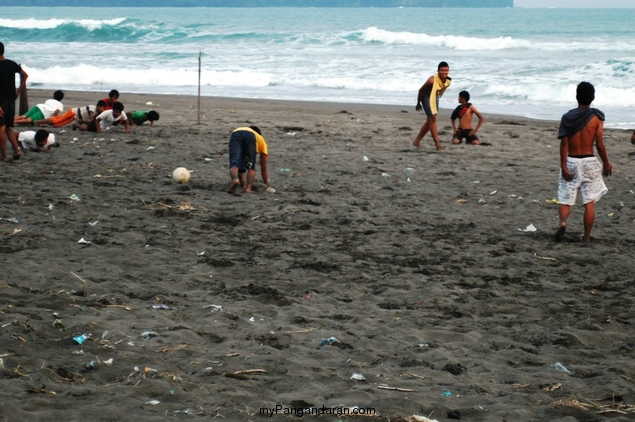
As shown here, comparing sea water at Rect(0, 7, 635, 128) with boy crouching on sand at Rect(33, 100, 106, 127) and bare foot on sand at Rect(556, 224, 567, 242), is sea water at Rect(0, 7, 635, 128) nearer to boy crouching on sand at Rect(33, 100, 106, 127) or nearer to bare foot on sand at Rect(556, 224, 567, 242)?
boy crouching on sand at Rect(33, 100, 106, 127)

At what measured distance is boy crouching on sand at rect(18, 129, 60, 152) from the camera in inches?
407

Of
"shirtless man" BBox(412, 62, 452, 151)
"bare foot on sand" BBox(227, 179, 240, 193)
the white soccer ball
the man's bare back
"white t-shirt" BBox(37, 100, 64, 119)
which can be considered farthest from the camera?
"white t-shirt" BBox(37, 100, 64, 119)

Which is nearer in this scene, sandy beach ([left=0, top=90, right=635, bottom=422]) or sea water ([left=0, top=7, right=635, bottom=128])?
sandy beach ([left=0, top=90, right=635, bottom=422])

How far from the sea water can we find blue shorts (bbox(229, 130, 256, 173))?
200 inches

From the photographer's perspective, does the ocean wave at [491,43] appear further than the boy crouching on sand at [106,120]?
Yes

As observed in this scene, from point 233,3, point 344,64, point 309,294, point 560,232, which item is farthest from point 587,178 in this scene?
point 233,3

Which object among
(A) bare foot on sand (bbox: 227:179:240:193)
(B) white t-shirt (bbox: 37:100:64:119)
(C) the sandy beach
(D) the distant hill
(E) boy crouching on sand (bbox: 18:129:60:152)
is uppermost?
(D) the distant hill

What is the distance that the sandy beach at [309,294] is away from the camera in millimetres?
3922

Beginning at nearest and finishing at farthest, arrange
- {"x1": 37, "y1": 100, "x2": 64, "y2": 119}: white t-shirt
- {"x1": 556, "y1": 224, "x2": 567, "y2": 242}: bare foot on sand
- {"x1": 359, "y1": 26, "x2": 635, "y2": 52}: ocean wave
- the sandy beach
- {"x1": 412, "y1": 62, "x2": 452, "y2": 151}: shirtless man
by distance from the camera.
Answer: the sandy beach, {"x1": 556, "y1": 224, "x2": 567, "y2": 242}: bare foot on sand, {"x1": 412, "y1": 62, "x2": 452, "y2": 151}: shirtless man, {"x1": 37, "y1": 100, "x2": 64, "y2": 119}: white t-shirt, {"x1": 359, "y1": 26, "x2": 635, "y2": 52}: ocean wave

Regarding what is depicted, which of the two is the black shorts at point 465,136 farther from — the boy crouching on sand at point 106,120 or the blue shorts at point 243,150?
the boy crouching on sand at point 106,120

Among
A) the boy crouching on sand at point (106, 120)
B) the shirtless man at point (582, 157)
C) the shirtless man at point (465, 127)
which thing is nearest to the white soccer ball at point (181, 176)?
the boy crouching on sand at point (106, 120)

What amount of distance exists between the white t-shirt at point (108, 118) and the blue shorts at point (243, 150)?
14.8 ft

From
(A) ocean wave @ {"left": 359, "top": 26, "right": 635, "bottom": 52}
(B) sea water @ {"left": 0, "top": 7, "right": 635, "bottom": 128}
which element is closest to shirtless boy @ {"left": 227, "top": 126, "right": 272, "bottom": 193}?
(B) sea water @ {"left": 0, "top": 7, "right": 635, "bottom": 128}

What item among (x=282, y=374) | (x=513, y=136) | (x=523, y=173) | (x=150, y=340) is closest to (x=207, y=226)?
(x=150, y=340)
